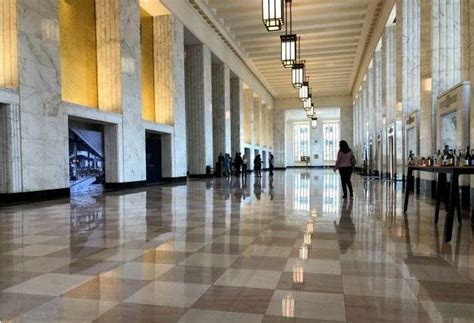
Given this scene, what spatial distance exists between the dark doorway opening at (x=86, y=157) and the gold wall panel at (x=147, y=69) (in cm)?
361

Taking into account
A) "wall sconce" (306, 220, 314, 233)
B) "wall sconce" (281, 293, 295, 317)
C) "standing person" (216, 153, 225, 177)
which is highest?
"standing person" (216, 153, 225, 177)

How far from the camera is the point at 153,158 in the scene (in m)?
15.8

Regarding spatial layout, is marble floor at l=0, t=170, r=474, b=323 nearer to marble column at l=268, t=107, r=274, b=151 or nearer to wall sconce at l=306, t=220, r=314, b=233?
wall sconce at l=306, t=220, r=314, b=233

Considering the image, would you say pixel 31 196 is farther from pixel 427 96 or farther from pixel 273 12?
pixel 427 96

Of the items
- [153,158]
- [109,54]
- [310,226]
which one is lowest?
[310,226]

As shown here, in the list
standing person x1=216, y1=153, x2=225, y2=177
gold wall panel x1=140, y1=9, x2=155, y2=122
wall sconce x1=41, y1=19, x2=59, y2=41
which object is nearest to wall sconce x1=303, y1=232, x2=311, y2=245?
wall sconce x1=41, y1=19, x2=59, y2=41

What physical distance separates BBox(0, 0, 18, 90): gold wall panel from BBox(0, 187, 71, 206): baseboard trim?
2257 mm

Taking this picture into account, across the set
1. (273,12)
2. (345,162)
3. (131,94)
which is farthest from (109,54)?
(345,162)

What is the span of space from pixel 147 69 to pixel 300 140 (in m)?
35.2

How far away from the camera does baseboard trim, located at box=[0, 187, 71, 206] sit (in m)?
8.30

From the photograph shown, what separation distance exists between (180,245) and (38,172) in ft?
20.8

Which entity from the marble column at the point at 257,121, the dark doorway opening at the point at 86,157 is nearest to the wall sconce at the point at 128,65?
the dark doorway opening at the point at 86,157

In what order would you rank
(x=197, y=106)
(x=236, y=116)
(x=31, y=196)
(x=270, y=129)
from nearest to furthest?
(x=31, y=196), (x=197, y=106), (x=236, y=116), (x=270, y=129)

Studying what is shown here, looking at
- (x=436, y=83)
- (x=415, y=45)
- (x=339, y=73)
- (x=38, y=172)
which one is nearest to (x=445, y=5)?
(x=436, y=83)
